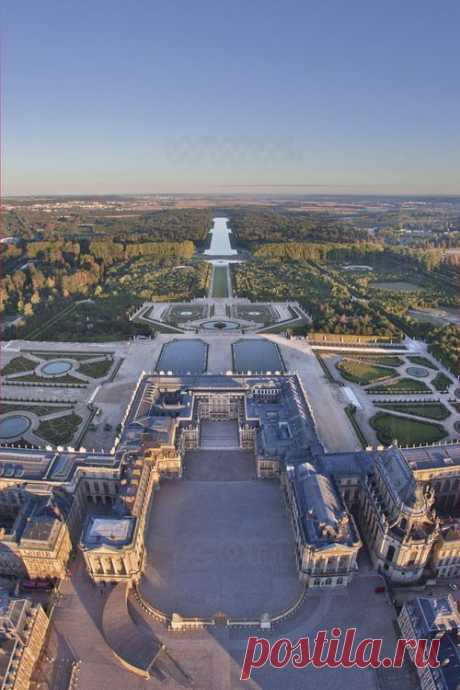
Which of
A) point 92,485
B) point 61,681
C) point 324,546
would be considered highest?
point 324,546

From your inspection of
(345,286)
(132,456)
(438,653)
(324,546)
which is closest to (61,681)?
(132,456)

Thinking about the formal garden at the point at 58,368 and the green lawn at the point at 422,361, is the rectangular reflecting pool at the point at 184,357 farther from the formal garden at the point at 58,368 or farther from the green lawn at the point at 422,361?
the green lawn at the point at 422,361

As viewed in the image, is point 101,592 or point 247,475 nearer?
point 101,592

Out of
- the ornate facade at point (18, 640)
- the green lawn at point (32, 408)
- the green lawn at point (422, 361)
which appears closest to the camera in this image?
the ornate facade at point (18, 640)

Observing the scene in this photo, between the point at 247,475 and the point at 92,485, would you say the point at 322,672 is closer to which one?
the point at 247,475

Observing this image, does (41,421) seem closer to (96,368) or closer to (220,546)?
(96,368)

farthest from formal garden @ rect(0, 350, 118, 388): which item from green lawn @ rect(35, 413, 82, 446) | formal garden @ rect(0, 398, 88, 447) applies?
green lawn @ rect(35, 413, 82, 446)

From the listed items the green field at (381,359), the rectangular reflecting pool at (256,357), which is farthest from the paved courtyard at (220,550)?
the green field at (381,359)
